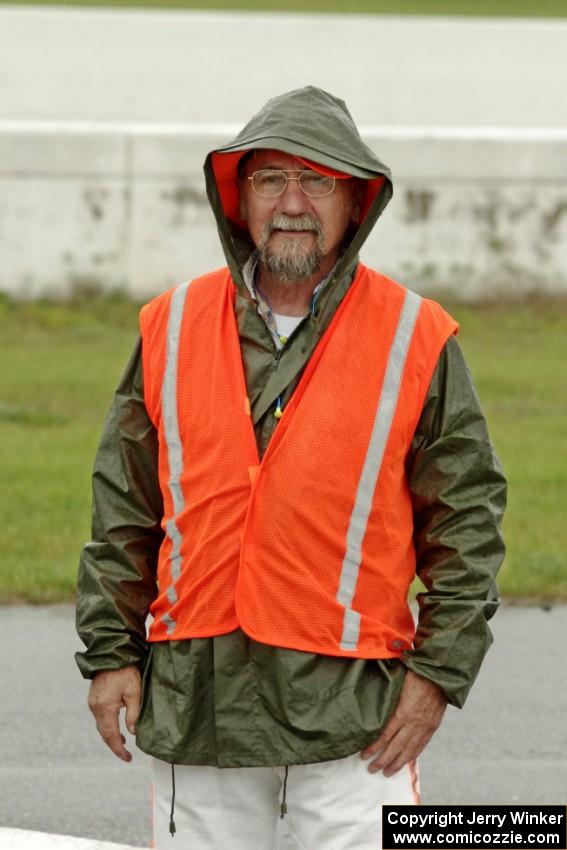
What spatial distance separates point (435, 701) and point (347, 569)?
12.2 inches

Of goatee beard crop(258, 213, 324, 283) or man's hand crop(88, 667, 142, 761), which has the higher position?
goatee beard crop(258, 213, 324, 283)

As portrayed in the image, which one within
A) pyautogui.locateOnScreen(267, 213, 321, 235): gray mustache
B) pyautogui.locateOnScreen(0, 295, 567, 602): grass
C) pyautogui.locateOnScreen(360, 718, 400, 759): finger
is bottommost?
pyautogui.locateOnScreen(0, 295, 567, 602): grass

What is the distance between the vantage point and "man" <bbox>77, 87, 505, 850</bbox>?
3203 millimetres

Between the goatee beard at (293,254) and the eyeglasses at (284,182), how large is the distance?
0.06 metres

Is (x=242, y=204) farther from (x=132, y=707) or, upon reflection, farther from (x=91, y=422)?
(x=91, y=422)

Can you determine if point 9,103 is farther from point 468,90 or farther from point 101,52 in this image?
point 468,90

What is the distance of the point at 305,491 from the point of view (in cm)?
321

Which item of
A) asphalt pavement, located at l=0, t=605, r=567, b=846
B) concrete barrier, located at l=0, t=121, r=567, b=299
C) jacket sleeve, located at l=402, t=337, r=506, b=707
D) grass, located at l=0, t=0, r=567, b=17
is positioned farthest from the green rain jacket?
grass, located at l=0, t=0, r=567, b=17

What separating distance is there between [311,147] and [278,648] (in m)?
0.96

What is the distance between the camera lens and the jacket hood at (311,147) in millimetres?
3271

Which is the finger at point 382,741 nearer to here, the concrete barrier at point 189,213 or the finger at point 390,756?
the finger at point 390,756

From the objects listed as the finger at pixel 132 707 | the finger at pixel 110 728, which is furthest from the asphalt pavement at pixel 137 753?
the finger at pixel 132 707

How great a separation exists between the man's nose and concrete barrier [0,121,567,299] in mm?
9563

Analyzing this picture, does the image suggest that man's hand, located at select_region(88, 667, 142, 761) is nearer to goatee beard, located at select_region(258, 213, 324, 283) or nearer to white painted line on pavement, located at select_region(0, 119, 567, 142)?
goatee beard, located at select_region(258, 213, 324, 283)
